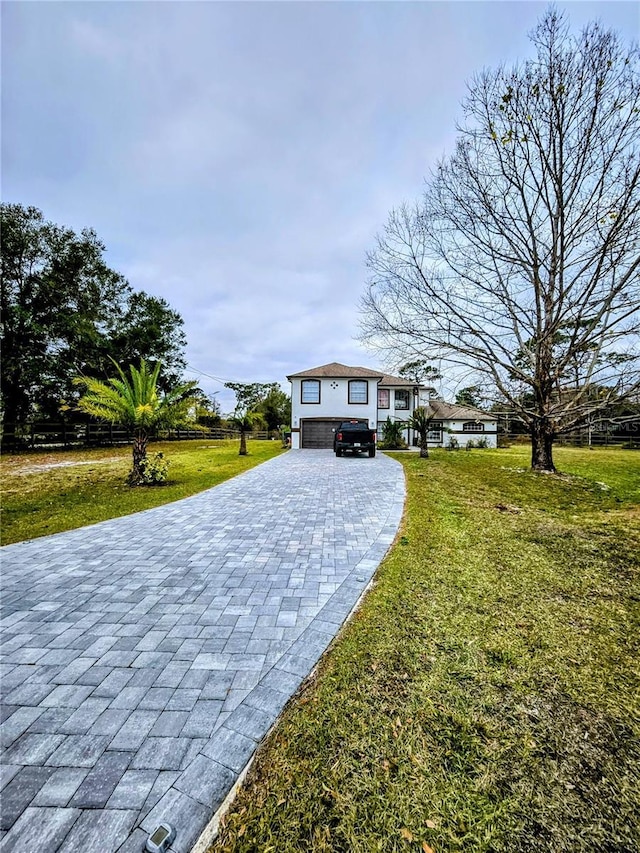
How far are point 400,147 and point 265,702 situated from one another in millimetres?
12835

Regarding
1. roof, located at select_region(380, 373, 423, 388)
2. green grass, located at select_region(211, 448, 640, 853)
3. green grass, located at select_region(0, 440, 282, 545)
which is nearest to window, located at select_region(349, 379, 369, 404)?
roof, located at select_region(380, 373, 423, 388)

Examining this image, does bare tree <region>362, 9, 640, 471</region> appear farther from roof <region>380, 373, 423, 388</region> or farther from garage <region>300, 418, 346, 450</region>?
roof <region>380, 373, 423, 388</region>

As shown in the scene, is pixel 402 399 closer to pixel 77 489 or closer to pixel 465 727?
pixel 77 489

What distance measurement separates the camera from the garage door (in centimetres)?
2158

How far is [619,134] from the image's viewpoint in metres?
8.70

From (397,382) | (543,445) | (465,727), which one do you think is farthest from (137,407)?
(397,382)

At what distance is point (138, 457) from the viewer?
9820 millimetres

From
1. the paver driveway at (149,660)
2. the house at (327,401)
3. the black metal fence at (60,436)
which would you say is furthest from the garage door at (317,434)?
the paver driveway at (149,660)

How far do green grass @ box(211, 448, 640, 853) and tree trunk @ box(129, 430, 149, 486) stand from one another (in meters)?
8.22

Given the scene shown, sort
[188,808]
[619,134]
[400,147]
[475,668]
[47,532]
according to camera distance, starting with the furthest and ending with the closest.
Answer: [400,147], [619,134], [47,532], [475,668], [188,808]

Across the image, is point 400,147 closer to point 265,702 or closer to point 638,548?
point 638,548

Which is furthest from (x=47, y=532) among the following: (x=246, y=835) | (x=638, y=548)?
(x=638, y=548)

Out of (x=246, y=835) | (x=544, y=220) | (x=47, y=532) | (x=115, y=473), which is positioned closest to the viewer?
(x=246, y=835)

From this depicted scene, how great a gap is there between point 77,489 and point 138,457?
1.62 m
